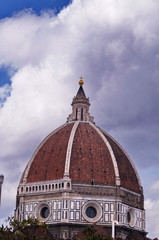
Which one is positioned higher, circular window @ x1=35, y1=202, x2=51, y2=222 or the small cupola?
the small cupola

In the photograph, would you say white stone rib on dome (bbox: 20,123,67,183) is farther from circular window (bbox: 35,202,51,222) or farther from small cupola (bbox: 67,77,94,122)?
circular window (bbox: 35,202,51,222)

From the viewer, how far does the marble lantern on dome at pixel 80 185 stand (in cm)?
6619

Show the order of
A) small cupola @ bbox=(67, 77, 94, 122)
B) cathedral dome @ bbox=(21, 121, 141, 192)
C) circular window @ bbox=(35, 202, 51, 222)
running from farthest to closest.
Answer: small cupola @ bbox=(67, 77, 94, 122) < cathedral dome @ bbox=(21, 121, 141, 192) < circular window @ bbox=(35, 202, 51, 222)

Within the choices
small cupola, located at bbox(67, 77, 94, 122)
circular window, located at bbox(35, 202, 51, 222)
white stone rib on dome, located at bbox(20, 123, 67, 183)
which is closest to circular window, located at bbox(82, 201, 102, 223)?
circular window, located at bbox(35, 202, 51, 222)

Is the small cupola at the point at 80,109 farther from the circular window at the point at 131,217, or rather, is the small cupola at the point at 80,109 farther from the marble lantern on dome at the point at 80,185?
the circular window at the point at 131,217

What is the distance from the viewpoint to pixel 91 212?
66938 millimetres

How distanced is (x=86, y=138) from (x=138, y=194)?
10.4 metres

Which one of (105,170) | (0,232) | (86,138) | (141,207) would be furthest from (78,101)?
(0,232)

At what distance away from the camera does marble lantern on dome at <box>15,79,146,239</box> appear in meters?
66.2

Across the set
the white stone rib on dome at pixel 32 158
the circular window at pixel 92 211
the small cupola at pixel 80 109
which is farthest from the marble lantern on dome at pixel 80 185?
the small cupola at pixel 80 109

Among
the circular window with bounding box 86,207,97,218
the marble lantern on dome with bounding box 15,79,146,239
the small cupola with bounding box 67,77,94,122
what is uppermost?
the small cupola with bounding box 67,77,94,122

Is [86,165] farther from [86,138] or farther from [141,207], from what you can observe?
[141,207]

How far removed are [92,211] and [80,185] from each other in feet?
11.7

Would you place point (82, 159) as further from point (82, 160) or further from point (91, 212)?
point (91, 212)
